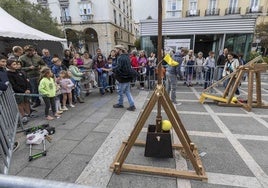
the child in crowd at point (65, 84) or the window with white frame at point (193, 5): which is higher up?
the window with white frame at point (193, 5)

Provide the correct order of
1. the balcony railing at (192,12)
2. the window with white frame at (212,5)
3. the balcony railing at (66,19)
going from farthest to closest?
1. the balcony railing at (66,19)
2. the balcony railing at (192,12)
3. the window with white frame at (212,5)

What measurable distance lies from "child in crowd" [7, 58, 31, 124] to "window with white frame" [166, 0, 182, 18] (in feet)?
77.0

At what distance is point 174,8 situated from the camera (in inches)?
944

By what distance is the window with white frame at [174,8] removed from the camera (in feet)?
77.7

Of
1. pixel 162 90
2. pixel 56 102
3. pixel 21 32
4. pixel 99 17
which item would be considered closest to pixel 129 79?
pixel 56 102

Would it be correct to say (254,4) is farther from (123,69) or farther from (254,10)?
(123,69)

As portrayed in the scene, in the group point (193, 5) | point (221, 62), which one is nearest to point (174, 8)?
point (193, 5)

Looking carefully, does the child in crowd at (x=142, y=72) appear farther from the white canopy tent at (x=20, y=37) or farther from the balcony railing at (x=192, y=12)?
the balcony railing at (x=192, y=12)

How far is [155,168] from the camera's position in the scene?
2721 millimetres

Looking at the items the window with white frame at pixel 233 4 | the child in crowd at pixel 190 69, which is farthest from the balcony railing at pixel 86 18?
the child in crowd at pixel 190 69

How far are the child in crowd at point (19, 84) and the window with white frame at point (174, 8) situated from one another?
2347cm

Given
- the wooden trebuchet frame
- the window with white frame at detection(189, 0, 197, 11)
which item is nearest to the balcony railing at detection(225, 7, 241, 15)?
the window with white frame at detection(189, 0, 197, 11)

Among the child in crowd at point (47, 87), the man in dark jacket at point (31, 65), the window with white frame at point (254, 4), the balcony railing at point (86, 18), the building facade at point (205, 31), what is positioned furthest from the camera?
the balcony railing at point (86, 18)

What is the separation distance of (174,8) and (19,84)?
24.1m
